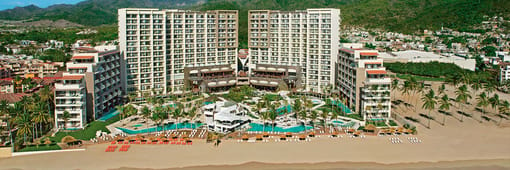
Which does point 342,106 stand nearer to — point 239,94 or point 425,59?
point 239,94

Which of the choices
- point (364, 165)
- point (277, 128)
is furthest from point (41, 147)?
point (364, 165)

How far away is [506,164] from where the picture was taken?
40625mm

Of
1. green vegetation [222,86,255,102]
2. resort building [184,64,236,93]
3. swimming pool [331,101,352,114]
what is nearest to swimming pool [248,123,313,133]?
swimming pool [331,101,352,114]

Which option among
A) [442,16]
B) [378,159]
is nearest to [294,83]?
[378,159]

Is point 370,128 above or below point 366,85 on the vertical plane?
below

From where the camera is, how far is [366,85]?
5531 cm

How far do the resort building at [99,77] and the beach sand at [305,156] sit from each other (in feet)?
35.9

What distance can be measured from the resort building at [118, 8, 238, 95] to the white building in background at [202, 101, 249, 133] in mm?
15239

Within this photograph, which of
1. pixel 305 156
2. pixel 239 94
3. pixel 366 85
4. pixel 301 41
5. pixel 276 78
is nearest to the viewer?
pixel 305 156

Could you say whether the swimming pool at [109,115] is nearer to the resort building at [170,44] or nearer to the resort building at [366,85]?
the resort building at [170,44]

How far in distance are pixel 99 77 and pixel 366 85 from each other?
3147cm

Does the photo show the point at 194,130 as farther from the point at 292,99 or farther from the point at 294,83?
the point at 294,83

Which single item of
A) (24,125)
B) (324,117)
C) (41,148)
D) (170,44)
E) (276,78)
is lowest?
(41,148)

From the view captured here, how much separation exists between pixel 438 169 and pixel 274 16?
42222 millimetres
